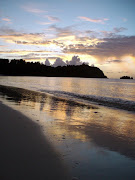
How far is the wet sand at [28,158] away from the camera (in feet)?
11.6

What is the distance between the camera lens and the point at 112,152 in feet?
16.3

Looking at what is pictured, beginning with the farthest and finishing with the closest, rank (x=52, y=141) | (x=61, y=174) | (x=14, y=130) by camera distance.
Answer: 1. (x=14, y=130)
2. (x=52, y=141)
3. (x=61, y=174)

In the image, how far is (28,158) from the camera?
423 cm

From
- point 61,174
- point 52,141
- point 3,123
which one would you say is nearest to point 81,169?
point 61,174

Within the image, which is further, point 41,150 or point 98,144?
point 98,144

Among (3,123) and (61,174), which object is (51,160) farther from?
(3,123)

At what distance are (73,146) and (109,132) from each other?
242 centimetres

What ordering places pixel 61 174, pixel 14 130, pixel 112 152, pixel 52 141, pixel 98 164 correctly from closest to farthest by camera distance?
1. pixel 61 174
2. pixel 98 164
3. pixel 112 152
4. pixel 52 141
5. pixel 14 130

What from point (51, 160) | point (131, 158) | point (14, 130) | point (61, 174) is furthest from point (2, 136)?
point (131, 158)

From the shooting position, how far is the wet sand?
3551mm

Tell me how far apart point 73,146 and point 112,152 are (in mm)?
1182

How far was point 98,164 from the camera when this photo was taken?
416 cm

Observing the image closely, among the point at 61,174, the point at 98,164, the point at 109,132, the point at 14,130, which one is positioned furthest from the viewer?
the point at 109,132

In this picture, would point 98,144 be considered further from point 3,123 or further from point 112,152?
point 3,123
